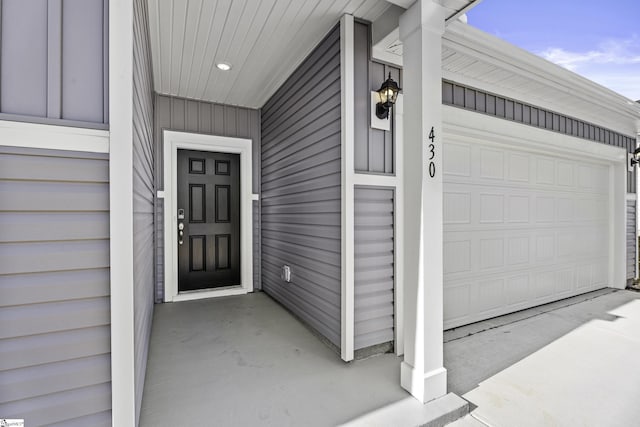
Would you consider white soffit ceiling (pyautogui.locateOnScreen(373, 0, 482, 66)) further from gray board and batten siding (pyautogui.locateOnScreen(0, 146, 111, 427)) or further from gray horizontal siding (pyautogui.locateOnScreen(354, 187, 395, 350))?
gray board and batten siding (pyautogui.locateOnScreen(0, 146, 111, 427))

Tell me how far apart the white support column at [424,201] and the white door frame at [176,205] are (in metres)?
2.64

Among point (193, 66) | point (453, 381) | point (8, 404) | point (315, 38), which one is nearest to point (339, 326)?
point (453, 381)

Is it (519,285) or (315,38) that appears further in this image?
(519,285)

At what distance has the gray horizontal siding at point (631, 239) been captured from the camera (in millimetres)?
4484

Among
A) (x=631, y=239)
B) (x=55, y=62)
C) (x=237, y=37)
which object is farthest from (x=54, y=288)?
(x=631, y=239)

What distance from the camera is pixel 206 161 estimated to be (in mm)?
3889

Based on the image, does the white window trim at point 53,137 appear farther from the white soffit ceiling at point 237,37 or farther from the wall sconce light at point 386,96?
the wall sconce light at point 386,96

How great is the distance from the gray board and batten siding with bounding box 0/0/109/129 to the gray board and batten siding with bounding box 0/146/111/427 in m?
0.16

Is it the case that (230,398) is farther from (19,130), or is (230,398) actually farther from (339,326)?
(19,130)

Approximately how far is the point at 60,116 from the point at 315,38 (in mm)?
1985

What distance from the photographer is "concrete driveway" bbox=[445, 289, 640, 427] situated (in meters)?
1.64

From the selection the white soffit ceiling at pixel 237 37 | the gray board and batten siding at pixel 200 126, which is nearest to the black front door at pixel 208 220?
the gray board and batten siding at pixel 200 126

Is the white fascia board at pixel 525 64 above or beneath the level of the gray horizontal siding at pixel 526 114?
above

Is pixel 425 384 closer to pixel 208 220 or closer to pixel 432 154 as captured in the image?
pixel 432 154
